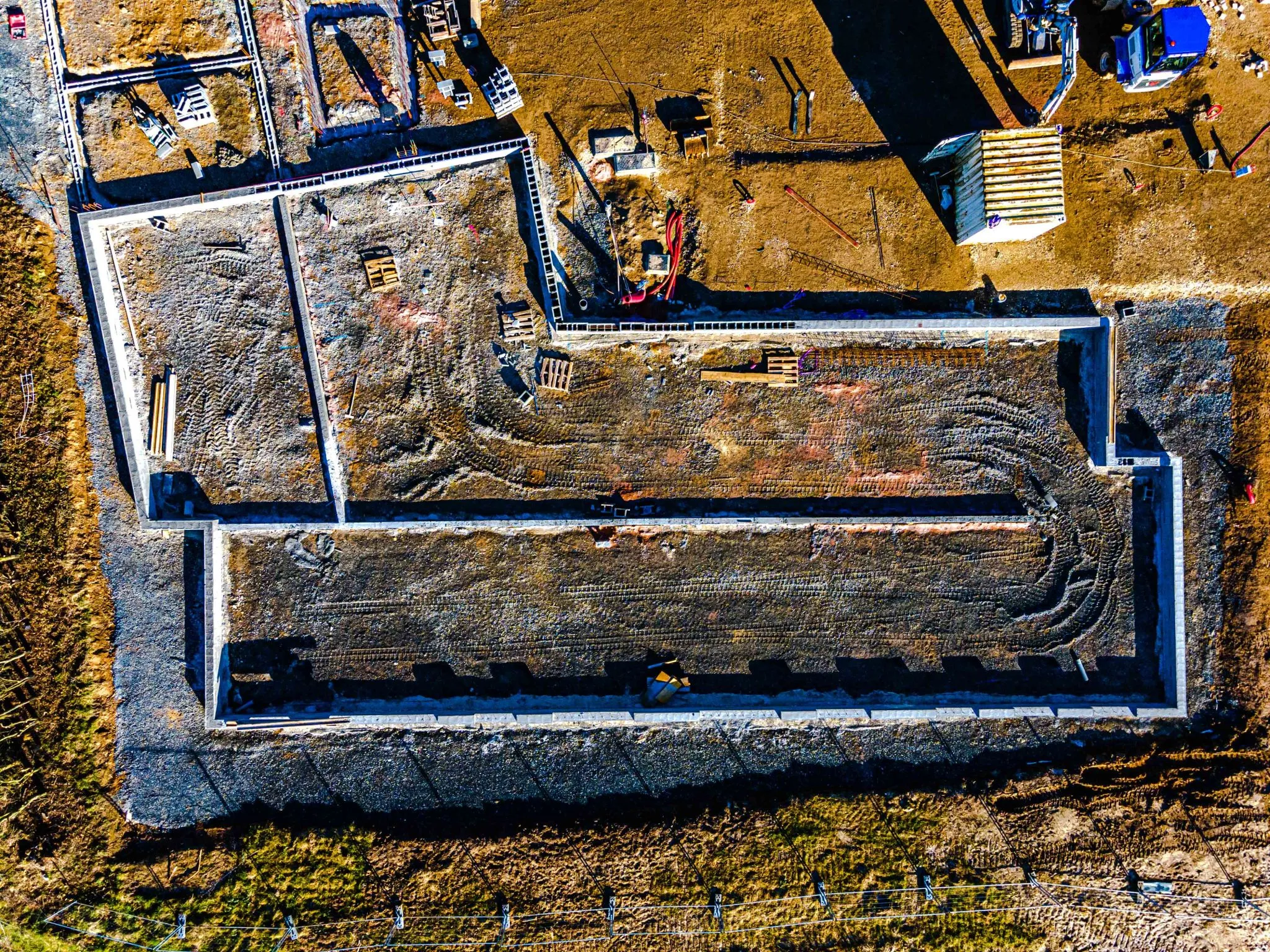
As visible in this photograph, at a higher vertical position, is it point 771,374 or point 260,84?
point 260,84

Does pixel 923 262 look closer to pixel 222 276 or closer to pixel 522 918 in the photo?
pixel 222 276

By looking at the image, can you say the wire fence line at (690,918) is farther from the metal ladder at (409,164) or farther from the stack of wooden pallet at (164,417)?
the metal ladder at (409,164)

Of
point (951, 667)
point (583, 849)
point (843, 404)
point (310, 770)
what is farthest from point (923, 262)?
point (310, 770)

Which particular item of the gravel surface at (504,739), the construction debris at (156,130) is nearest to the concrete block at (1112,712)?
the gravel surface at (504,739)

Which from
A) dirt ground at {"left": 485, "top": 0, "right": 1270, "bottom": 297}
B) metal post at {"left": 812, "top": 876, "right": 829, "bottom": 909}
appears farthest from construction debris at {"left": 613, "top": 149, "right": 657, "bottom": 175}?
metal post at {"left": 812, "top": 876, "right": 829, "bottom": 909}

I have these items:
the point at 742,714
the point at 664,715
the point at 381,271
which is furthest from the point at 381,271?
the point at 742,714

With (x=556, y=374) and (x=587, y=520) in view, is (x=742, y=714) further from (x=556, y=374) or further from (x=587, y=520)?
(x=556, y=374)
